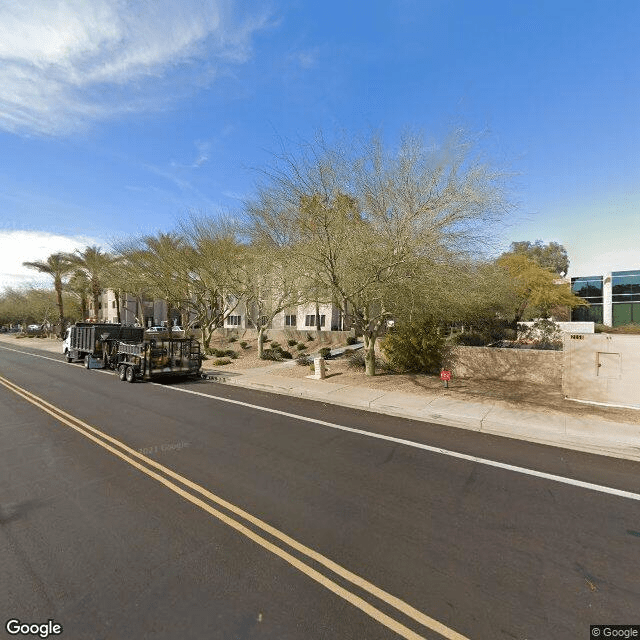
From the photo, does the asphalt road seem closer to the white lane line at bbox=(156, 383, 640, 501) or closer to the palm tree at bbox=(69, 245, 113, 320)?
the white lane line at bbox=(156, 383, 640, 501)

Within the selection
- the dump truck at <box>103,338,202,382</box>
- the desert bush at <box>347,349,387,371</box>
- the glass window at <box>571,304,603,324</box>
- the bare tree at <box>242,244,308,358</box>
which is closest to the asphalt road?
the dump truck at <box>103,338,202,382</box>

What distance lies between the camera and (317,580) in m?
3.27

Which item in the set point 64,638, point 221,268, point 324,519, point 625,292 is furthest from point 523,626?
point 625,292

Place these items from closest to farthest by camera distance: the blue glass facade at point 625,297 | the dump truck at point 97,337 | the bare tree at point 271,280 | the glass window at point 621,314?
the bare tree at point 271,280
the dump truck at point 97,337
the blue glass facade at point 625,297
the glass window at point 621,314

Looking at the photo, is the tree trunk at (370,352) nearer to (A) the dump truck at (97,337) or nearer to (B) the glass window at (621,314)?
(A) the dump truck at (97,337)

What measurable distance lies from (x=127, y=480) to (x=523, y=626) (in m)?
5.19

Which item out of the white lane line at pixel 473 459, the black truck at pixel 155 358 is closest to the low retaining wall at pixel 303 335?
the black truck at pixel 155 358

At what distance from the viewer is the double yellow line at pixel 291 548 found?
9.23 feet

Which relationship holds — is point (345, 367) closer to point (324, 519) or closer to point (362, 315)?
point (362, 315)

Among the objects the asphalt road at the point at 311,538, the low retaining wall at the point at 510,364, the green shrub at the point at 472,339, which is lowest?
the asphalt road at the point at 311,538

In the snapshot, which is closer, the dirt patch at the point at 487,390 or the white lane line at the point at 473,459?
the white lane line at the point at 473,459

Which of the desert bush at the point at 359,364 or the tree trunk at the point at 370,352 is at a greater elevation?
the tree trunk at the point at 370,352

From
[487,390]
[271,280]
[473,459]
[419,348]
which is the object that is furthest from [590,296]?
[473,459]

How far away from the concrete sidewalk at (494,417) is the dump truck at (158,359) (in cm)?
421
